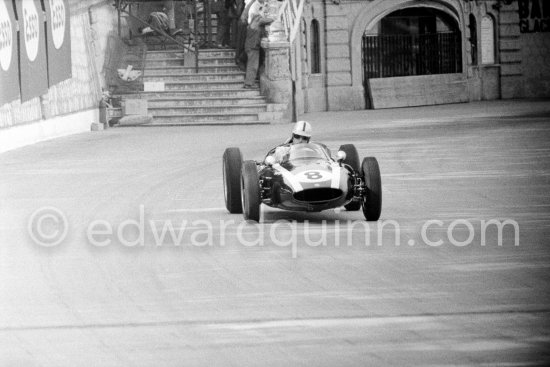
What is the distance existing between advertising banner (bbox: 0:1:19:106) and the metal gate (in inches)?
763

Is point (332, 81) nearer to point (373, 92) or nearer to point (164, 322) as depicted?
point (373, 92)

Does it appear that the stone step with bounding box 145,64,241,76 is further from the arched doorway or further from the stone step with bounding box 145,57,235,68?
the arched doorway

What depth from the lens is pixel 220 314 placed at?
9.54 m

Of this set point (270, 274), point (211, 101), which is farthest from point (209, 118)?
Answer: point (270, 274)

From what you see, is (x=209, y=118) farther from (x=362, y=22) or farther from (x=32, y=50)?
(x=362, y=22)

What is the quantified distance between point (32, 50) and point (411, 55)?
19.3 m

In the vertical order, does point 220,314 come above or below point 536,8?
below

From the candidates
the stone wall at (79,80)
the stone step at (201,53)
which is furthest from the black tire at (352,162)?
the stone step at (201,53)

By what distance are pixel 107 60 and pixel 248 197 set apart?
2243 centimetres

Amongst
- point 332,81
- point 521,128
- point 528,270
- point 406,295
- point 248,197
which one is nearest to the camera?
point 406,295

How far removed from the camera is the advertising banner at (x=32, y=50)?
27078mm

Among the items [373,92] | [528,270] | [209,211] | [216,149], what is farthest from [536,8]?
[528,270]

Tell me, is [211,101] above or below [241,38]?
below

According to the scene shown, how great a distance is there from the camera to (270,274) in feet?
37.0
